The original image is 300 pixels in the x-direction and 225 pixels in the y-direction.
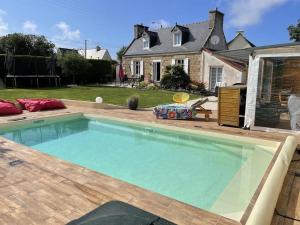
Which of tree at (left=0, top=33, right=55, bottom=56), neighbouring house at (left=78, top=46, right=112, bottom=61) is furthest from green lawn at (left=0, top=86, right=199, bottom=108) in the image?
neighbouring house at (left=78, top=46, right=112, bottom=61)

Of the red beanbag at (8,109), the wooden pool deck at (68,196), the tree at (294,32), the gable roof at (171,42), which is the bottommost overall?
the wooden pool deck at (68,196)

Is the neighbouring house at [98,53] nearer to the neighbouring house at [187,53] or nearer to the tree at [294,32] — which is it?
the neighbouring house at [187,53]

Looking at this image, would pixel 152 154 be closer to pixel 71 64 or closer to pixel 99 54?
pixel 71 64

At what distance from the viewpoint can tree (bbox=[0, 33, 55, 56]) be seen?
27156 millimetres

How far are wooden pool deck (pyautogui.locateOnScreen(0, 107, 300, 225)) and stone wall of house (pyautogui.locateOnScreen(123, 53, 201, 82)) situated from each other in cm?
1715

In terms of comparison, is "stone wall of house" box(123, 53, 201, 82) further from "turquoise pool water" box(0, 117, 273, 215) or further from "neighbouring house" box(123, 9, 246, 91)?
"turquoise pool water" box(0, 117, 273, 215)

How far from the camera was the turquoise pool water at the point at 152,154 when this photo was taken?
15.0 ft

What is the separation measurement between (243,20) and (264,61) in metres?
23.3

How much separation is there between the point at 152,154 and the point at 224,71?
1508cm

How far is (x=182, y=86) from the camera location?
19688 millimetres

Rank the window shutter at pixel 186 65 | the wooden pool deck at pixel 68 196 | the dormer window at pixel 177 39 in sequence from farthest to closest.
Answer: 1. the dormer window at pixel 177 39
2. the window shutter at pixel 186 65
3. the wooden pool deck at pixel 68 196

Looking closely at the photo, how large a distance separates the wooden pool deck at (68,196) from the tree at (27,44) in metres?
26.9

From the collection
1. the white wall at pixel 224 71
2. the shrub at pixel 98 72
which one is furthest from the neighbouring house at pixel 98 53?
the white wall at pixel 224 71

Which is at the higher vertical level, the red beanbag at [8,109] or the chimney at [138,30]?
the chimney at [138,30]
